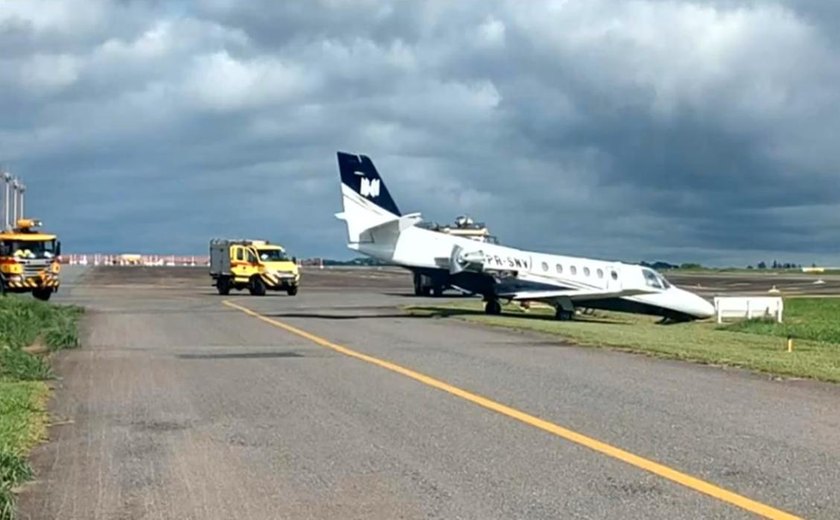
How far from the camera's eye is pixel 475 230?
193 ft

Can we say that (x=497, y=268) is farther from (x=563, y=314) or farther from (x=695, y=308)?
(x=695, y=308)

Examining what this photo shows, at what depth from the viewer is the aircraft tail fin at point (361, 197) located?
120 feet

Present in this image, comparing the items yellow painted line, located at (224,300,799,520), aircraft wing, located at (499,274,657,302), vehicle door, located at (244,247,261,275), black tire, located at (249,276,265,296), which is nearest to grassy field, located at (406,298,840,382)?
aircraft wing, located at (499,274,657,302)

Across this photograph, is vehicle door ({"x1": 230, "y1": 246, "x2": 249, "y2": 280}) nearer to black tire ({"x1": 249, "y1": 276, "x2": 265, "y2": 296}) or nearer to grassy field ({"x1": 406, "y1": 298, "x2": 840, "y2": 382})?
black tire ({"x1": 249, "y1": 276, "x2": 265, "y2": 296})

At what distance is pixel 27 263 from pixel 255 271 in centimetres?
1167

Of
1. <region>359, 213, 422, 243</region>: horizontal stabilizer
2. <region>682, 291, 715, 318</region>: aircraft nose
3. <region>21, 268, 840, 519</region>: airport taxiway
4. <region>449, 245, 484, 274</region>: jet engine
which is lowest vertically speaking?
<region>21, 268, 840, 519</region>: airport taxiway

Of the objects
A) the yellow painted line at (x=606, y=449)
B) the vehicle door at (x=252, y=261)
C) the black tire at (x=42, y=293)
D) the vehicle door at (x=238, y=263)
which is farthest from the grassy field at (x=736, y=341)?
the vehicle door at (x=238, y=263)

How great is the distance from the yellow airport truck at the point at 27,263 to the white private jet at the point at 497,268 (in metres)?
15.8

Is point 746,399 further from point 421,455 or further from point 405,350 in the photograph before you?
point 405,350

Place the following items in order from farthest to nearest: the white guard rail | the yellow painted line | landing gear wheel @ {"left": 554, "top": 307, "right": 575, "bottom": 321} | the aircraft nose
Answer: the aircraft nose
landing gear wheel @ {"left": 554, "top": 307, "right": 575, "bottom": 321}
the white guard rail
the yellow painted line

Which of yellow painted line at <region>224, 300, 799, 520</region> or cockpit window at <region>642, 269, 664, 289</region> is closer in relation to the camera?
yellow painted line at <region>224, 300, 799, 520</region>

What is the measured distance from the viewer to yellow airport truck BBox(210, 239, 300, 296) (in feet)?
178

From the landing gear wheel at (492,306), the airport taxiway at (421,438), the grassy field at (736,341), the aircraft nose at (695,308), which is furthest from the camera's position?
the landing gear wheel at (492,306)

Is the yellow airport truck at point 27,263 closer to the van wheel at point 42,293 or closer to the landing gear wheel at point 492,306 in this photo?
the van wheel at point 42,293
